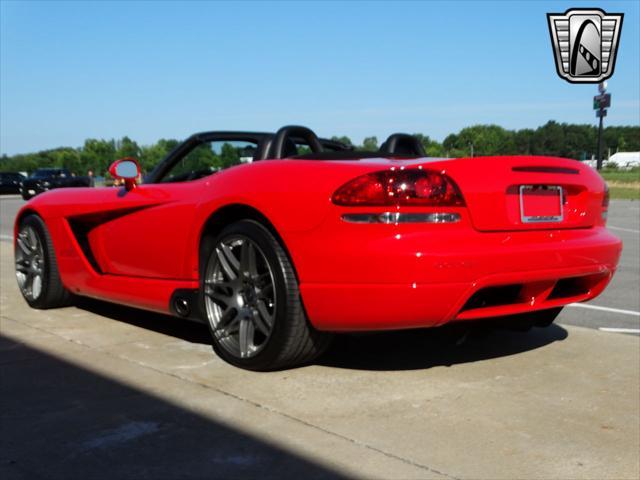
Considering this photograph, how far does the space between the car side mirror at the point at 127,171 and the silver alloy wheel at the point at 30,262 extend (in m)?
1.15

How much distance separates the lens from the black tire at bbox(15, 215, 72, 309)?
4945 millimetres

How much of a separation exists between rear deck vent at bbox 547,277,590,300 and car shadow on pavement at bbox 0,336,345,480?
5.58 feet

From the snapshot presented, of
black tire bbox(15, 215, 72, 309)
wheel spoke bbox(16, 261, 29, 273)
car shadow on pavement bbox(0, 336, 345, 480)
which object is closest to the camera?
car shadow on pavement bbox(0, 336, 345, 480)

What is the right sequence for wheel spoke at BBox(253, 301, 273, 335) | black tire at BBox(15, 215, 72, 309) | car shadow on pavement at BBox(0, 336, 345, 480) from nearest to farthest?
car shadow on pavement at BBox(0, 336, 345, 480) → wheel spoke at BBox(253, 301, 273, 335) → black tire at BBox(15, 215, 72, 309)

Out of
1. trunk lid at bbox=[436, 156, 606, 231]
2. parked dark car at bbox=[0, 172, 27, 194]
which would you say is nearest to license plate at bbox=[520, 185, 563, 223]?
trunk lid at bbox=[436, 156, 606, 231]

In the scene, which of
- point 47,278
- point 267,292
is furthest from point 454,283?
point 47,278

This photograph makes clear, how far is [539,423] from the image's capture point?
2732 millimetres

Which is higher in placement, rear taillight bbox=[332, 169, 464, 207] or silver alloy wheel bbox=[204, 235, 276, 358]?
rear taillight bbox=[332, 169, 464, 207]

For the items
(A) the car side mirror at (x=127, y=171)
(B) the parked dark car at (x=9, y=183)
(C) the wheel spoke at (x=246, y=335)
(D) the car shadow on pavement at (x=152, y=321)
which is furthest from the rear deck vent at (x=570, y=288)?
(B) the parked dark car at (x=9, y=183)

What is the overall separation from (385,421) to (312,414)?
29 centimetres

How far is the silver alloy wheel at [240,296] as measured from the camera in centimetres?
336

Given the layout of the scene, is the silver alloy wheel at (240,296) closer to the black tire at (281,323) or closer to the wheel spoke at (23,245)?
the black tire at (281,323)

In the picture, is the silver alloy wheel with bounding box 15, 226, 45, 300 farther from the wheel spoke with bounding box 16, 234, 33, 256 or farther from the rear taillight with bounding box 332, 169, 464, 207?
the rear taillight with bounding box 332, 169, 464, 207

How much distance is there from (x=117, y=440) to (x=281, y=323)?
3.04 ft
